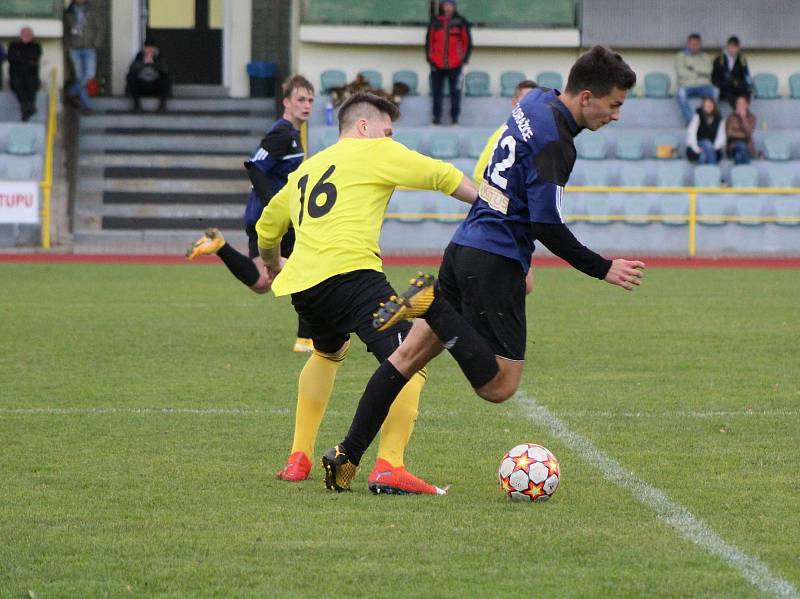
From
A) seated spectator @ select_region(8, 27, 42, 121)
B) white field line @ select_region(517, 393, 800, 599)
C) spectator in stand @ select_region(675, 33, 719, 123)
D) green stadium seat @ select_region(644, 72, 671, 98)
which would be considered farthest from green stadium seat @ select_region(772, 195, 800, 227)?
white field line @ select_region(517, 393, 800, 599)

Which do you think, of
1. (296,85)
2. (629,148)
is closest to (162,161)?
(629,148)

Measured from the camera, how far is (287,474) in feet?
20.4

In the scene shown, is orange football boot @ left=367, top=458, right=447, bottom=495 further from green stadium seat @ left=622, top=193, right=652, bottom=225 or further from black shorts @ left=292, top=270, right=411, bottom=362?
green stadium seat @ left=622, top=193, right=652, bottom=225

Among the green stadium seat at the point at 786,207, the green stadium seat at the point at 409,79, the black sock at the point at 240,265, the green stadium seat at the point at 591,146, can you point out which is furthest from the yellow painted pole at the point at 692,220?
the black sock at the point at 240,265

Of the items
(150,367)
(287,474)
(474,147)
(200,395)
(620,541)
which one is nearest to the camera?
(620,541)

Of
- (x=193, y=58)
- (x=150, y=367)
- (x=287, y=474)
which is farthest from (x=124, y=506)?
(x=193, y=58)

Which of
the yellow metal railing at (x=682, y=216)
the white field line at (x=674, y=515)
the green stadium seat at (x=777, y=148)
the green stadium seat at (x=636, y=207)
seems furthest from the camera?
the green stadium seat at (x=777, y=148)

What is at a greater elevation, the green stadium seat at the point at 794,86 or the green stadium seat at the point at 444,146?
the green stadium seat at the point at 794,86

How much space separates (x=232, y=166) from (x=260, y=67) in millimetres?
2581

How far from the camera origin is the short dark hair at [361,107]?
6178 mm

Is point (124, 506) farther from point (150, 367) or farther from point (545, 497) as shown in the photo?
point (150, 367)

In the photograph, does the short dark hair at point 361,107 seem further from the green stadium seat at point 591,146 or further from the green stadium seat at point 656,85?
the green stadium seat at point 656,85

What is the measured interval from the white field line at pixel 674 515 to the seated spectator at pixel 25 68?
62.0 ft

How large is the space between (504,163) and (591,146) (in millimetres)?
20049
